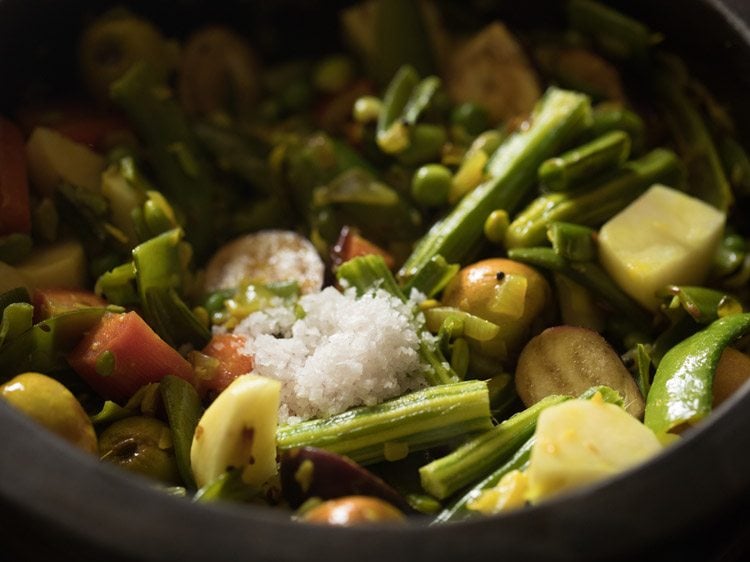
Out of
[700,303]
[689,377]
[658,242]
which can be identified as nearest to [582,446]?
[689,377]

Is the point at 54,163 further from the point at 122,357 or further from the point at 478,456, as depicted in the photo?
the point at 478,456

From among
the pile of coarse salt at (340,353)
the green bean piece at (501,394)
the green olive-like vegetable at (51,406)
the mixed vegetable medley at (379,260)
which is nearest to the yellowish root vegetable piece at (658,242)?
the mixed vegetable medley at (379,260)

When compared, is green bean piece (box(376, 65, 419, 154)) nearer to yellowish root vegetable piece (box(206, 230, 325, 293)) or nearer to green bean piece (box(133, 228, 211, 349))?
yellowish root vegetable piece (box(206, 230, 325, 293))

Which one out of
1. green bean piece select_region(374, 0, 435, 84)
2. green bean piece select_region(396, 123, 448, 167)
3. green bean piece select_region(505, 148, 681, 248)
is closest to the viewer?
green bean piece select_region(505, 148, 681, 248)

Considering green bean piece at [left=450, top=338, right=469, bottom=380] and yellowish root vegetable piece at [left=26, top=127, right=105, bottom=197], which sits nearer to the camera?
green bean piece at [left=450, top=338, right=469, bottom=380]

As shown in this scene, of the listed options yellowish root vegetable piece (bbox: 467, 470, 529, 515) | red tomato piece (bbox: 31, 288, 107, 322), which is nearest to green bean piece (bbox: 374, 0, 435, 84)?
red tomato piece (bbox: 31, 288, 107, 322)

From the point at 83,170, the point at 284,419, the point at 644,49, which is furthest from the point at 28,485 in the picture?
the point at 644,49
